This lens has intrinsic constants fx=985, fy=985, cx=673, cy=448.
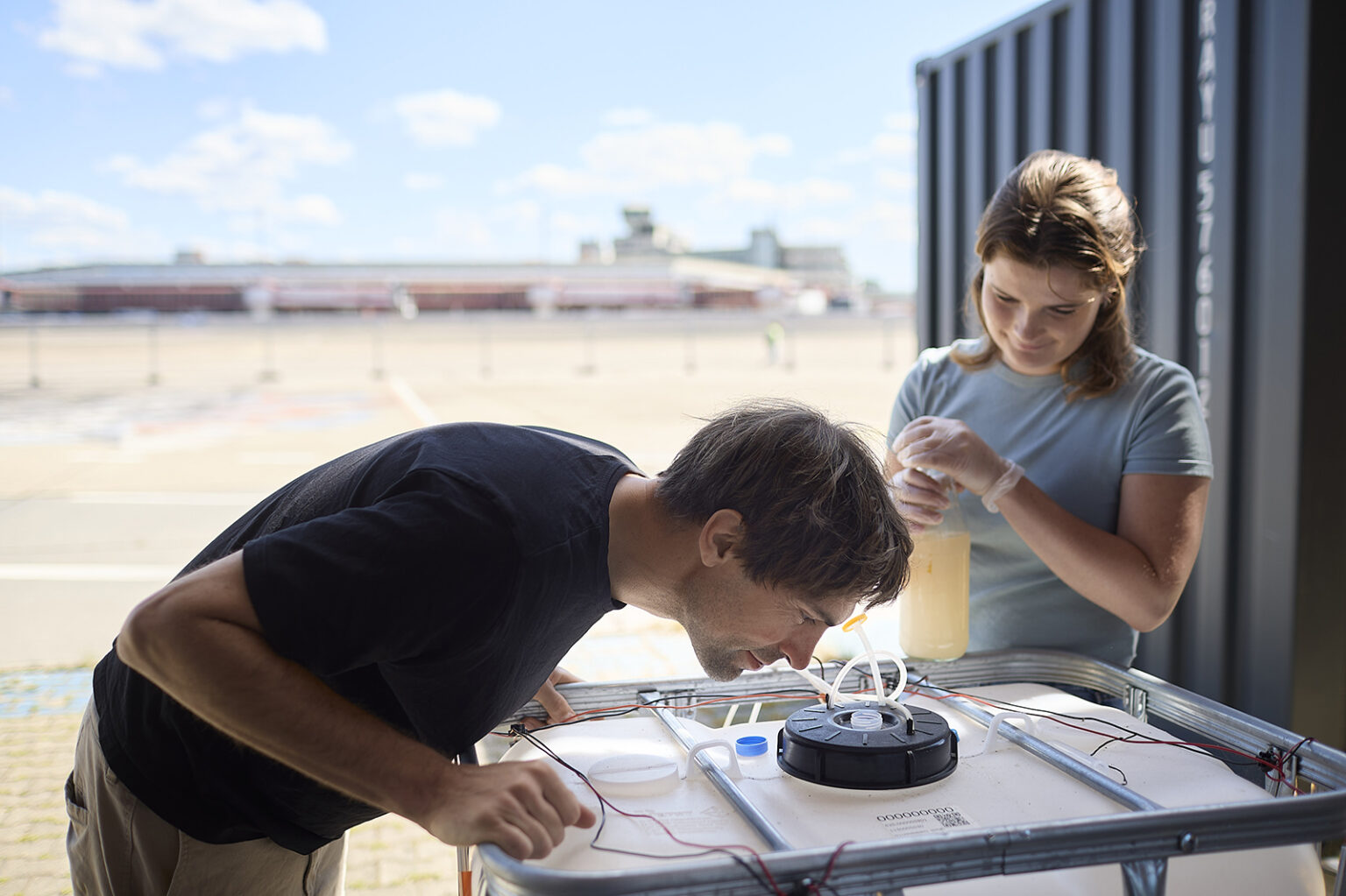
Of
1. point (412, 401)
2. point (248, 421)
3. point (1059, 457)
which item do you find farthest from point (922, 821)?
point (412, 401)

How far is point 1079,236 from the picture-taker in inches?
70.8

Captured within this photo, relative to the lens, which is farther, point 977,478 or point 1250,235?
point 1250,235

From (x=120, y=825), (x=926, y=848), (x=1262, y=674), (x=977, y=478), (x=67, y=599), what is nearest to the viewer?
(x=926, y=848)

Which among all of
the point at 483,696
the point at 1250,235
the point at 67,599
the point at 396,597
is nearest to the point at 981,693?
the point at 483,696

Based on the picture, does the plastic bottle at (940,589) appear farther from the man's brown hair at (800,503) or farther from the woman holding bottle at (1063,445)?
the man's brown hair at (800,503)

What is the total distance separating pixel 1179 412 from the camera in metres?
1.84

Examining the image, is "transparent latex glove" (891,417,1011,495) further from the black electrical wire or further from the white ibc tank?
the black electrical wire

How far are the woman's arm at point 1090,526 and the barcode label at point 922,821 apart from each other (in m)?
0.63

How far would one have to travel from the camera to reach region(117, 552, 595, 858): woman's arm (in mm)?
1066

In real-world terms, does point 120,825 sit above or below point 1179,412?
below

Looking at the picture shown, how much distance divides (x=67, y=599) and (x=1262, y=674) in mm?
6365

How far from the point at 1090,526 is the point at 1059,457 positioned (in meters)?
0.19

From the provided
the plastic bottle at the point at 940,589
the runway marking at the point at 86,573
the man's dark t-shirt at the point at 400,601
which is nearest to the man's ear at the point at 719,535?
the man's dark t-shirt at the point at 400,601

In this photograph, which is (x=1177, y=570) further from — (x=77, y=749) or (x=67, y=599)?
(x=67, y=599)
